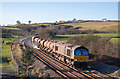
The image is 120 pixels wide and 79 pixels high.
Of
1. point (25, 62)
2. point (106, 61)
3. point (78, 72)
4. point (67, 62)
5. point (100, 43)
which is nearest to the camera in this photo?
point (25, 62)

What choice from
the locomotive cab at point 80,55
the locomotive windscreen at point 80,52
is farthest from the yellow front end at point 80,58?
the locomotive windscreen at point 80,52

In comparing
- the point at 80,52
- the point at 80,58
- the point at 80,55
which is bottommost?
the point at 80,58

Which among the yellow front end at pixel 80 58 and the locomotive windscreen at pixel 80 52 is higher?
the locomotive windscreen at pixel 80 52

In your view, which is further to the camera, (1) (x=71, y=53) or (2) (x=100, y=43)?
(2) (x=100, y=43)

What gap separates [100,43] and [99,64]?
8.15 metres

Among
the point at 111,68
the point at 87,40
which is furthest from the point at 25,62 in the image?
the point at 87,40

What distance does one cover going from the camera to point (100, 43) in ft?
118

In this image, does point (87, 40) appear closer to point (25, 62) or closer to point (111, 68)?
point (111, 68)

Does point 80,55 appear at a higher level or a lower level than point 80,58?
higher

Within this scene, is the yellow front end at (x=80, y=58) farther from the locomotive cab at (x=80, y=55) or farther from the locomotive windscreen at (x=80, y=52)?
the locomotive windscreen at (x=80, y=52)

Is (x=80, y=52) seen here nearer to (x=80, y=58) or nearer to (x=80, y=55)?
(x=80, y=55)

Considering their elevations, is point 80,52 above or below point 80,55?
above

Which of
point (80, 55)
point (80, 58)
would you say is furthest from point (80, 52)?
point (80, 58)

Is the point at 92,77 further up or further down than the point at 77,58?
further down
